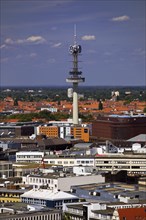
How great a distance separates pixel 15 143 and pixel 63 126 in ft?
89.6

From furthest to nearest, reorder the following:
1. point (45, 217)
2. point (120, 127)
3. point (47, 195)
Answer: point (120, 127), point (47, 195), point (45, 217)

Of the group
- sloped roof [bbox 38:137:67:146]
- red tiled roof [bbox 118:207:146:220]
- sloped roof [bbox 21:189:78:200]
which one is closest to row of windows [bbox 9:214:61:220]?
red tiled roof [bbox 118:207:146:220]

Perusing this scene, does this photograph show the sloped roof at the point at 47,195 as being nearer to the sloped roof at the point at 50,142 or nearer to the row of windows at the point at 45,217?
the row of windows at the point at 45,217

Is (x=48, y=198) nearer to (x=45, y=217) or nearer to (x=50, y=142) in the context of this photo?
(x=45, y=217)

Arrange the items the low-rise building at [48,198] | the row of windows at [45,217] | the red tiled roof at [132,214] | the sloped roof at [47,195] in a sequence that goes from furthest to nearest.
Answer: the sloped roof at [47,195] < the low-rise building at [48,198] < the row of windows at [45,217] < the red tiled roof at [132,214]

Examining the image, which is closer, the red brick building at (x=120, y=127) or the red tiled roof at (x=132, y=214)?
the red tiled roof at (x=132, y=214)

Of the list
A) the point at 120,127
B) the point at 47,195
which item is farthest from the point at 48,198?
the point at 120,127

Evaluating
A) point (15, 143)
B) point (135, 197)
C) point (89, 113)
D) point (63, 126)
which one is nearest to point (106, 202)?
point (135, 197)

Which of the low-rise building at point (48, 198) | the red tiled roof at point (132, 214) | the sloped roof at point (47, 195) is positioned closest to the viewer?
the red tiled roof at point (132, 214)

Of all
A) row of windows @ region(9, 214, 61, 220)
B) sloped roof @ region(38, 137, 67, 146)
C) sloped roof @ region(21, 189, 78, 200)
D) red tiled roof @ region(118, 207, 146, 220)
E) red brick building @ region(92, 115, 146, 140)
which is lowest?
row of windows @ region(9, 214, 61, 220)

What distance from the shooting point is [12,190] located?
63.4 m

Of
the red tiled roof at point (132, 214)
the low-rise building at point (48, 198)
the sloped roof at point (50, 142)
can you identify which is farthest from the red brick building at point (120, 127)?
the red tiled roof at point (132, 214)

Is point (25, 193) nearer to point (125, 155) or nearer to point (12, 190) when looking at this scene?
point (12, 190)

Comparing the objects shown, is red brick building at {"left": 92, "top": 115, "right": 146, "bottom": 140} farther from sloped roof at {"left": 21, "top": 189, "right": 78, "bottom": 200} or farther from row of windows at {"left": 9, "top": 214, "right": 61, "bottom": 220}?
row of windows at {"left": 9, "top": 214, "right": 61, "bottom": 220}
